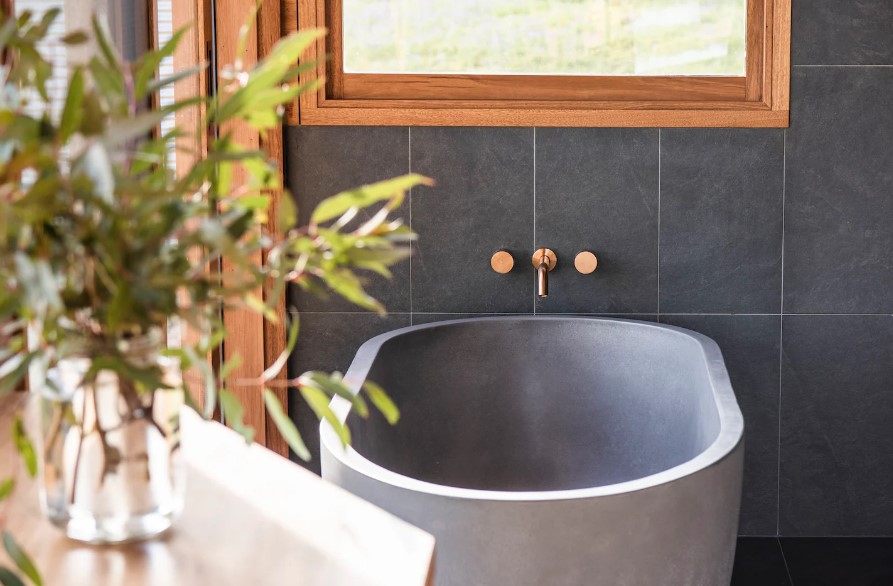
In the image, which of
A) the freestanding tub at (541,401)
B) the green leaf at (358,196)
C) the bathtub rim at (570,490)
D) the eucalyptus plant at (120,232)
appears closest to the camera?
the eucalyptus plant at (120,232)

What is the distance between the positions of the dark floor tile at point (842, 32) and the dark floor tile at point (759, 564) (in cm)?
133

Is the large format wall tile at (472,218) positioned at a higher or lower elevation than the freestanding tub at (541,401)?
higher

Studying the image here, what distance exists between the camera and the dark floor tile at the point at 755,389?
2768mm

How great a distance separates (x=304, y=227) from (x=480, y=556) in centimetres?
145

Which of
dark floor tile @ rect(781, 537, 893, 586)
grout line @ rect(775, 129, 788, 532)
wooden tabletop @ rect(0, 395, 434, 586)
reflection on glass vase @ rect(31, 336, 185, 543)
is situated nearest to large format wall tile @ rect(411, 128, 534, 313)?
grout line @ rect(775, 129, 788, 532)

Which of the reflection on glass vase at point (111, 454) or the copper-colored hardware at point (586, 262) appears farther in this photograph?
the copper-colored hardware at point (586, 262)

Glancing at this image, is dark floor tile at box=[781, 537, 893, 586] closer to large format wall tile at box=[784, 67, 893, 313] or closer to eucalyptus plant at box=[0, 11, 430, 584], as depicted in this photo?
large format wall tile at box=[784, 67, 893, 313]

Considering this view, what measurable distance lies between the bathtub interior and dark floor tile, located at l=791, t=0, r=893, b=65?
86cm

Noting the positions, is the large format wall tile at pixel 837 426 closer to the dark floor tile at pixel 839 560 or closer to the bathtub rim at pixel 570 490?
the dark floor tile at pixel 839 560

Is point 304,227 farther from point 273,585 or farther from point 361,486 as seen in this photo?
point 273,585

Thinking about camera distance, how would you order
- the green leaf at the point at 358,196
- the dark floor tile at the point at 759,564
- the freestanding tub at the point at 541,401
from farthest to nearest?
the dark floor tile at the point at 759,564, the freestanding tub at the point at 541,401, the green leaf at the point at 358,196

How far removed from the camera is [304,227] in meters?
2.70

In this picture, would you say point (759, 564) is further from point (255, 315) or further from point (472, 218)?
point (255, 315)

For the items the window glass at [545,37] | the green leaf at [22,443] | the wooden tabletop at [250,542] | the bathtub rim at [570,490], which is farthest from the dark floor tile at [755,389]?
the green leaf at [22,443]
